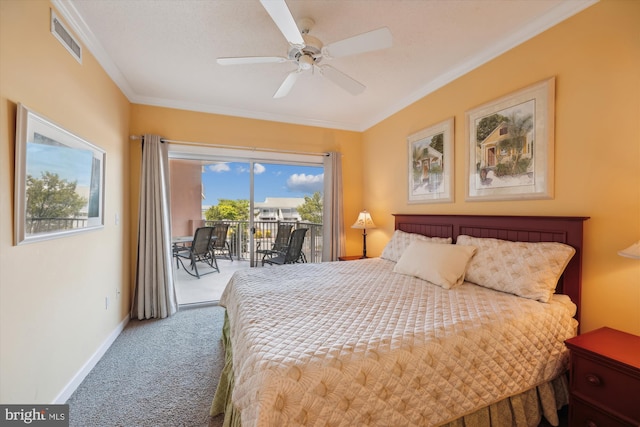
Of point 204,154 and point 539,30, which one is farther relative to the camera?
point 204,154

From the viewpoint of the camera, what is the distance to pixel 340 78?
2135 millimetres

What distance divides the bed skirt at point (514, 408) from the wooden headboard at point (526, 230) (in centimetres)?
53

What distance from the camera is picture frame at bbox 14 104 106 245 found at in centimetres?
137

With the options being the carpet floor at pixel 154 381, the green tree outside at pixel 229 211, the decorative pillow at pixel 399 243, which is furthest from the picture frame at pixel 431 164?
the green tree outside at pixel 229 211

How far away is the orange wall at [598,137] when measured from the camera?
61.3 inches

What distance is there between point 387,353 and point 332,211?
3.00 m

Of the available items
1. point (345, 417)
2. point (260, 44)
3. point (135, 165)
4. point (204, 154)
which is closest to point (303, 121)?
point (204, 154)

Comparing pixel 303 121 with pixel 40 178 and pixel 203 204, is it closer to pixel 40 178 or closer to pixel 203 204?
pixel 203 204

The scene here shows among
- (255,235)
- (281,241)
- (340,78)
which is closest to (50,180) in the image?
(340,78)

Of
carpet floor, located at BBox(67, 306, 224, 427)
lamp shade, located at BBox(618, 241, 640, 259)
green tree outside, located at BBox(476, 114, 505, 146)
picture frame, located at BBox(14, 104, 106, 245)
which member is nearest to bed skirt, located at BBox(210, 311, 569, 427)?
carpet floor, located at BBox(67, 306, 224, 427)

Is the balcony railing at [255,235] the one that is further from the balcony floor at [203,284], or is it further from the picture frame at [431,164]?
the picture frame at [431,164]

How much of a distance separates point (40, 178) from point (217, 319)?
2.24 metres

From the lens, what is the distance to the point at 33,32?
1484mm

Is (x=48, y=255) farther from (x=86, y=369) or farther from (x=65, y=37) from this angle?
(x=65, y=37)
